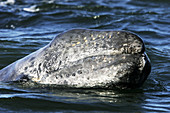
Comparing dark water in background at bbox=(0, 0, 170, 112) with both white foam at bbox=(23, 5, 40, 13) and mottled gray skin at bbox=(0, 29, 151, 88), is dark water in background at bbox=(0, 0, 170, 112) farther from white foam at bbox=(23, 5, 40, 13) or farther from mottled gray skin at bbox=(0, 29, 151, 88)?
mottled gray skin at bbox=(0, 29, 151, 88)

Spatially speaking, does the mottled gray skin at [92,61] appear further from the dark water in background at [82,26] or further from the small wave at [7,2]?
the small wave at [7,2]

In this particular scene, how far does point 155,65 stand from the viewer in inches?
319

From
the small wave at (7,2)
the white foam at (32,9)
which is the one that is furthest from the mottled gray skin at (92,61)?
the small wave at (7,2)

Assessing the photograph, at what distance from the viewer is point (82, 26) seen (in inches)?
492

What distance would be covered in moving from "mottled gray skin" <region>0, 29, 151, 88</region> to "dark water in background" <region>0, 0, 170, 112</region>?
18cm

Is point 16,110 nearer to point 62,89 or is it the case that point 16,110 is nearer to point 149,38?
point 62,89

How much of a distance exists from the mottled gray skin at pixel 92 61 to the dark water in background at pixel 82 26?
0.18 metres

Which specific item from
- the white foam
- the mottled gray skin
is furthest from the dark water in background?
the mottled gray skin

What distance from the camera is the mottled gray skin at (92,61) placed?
521 cm

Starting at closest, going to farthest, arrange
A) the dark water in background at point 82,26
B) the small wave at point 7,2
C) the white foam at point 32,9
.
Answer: the dark water in background at point 82,26 < the white foam at point 32,9 < the small wave at point 7,2

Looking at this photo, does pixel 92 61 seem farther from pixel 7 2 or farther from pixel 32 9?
pixel 7 2

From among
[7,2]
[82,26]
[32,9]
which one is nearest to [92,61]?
[82,26]

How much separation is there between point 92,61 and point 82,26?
7246 mm

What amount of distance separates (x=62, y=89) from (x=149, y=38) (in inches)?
229
